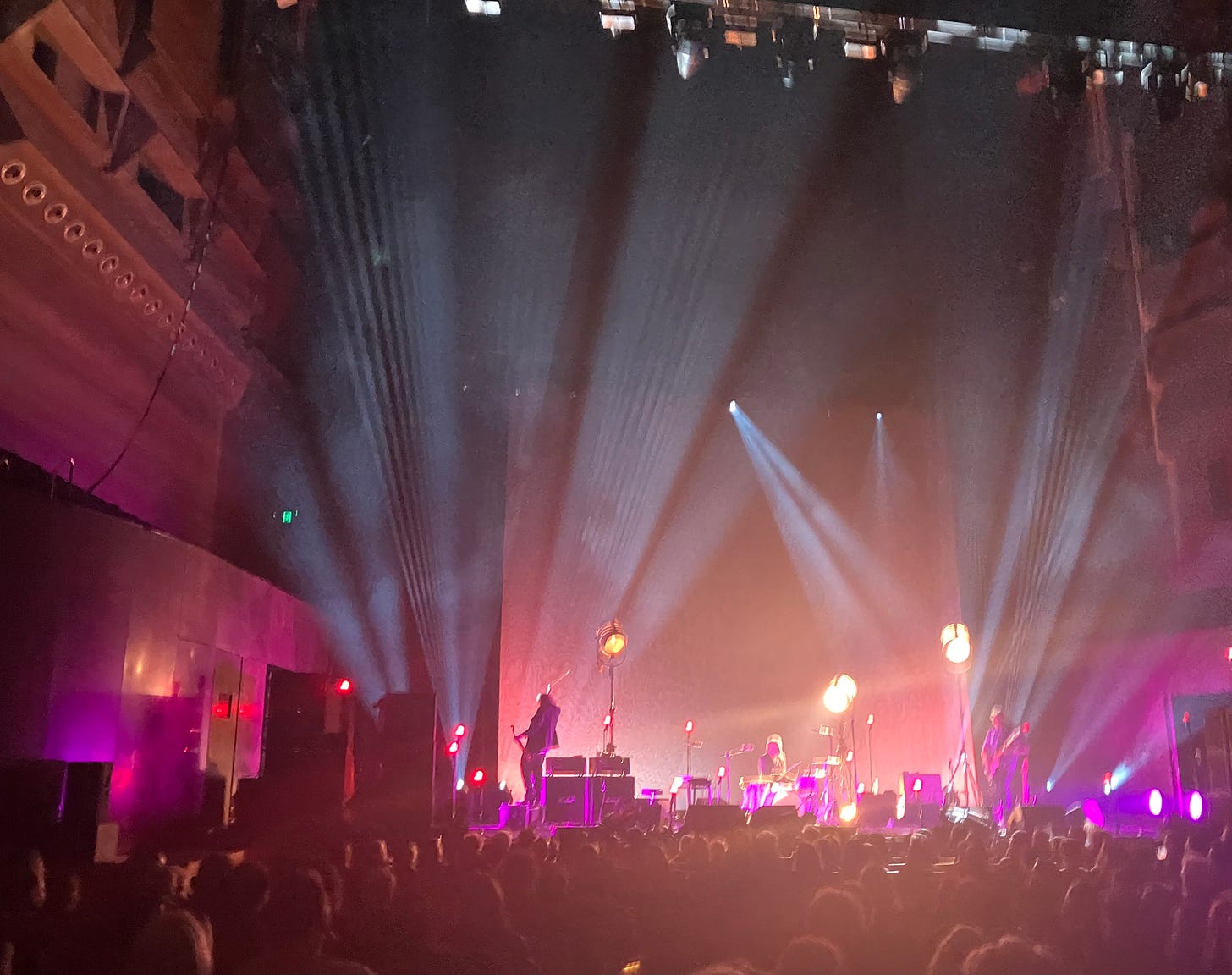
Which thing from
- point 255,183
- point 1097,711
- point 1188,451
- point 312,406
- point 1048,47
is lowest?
point 1097,711

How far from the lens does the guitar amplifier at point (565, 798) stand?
394 inches

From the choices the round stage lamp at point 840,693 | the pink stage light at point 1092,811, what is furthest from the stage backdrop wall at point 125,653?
the pink stage light at point 1092,811

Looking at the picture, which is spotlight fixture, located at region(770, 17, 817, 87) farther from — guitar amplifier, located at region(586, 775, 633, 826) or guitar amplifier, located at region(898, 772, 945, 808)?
guitar amplifier, located at region(898, 772, 945, 808)

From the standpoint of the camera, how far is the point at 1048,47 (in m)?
7.62

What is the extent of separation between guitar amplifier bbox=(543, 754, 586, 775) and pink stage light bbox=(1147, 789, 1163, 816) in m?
6.73

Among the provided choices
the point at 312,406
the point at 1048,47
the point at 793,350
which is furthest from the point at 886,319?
the point at 312,406

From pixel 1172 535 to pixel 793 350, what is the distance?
5.81 metres

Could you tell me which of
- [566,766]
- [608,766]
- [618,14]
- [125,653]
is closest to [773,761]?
[608,766]

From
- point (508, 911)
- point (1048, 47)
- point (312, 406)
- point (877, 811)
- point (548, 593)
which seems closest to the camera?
point (508, 911)

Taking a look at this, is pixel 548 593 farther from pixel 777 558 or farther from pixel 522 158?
pixel 522 158

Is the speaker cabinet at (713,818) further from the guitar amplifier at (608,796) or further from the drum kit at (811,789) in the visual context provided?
A: the drum kit at (811,789)

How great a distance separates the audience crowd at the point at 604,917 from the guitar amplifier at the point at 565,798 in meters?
5.16

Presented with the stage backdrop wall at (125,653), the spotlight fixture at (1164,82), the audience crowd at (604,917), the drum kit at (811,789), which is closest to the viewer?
the audience crowd at (604,917)

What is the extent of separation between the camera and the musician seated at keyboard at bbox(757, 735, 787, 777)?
13.5 metres
